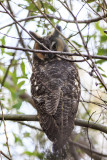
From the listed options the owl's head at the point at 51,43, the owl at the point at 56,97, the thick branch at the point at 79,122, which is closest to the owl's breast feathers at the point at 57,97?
the owl at the point at 56,97

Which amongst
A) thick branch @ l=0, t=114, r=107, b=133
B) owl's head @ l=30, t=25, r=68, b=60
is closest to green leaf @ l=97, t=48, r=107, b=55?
thick branch @ l=0, t=114, r=107, b=133

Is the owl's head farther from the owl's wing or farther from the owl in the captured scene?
the owl's wing

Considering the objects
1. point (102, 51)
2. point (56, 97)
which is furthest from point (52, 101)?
point (102, 51)

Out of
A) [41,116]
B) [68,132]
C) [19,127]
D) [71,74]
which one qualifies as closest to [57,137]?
[68,132]

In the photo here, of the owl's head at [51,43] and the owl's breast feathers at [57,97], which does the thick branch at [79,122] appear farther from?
the owl's head at [51,43]

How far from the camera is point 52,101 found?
2846mm

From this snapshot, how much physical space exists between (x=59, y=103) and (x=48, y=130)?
11.7 inches

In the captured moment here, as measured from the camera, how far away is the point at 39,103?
118 inches

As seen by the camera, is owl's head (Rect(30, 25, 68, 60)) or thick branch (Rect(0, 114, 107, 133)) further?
owl's head (Rect(30, 25, 68, 60))

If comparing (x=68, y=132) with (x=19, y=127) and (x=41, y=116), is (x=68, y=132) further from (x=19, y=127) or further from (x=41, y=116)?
(x=19, y=127)

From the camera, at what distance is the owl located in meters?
2.77

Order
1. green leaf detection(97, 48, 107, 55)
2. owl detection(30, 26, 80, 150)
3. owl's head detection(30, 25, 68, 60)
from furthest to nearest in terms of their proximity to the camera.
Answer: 1. owl's head detection(30, 25, 68, 60)
2. owl detection(30, 26, 80, 150)
3. green leaf detection(97, 48, 107, 55)

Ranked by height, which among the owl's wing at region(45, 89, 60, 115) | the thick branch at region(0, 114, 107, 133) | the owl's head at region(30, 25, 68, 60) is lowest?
the thick branch at region(0, 114, 107, 133)

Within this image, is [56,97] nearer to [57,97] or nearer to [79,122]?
[57,97]
